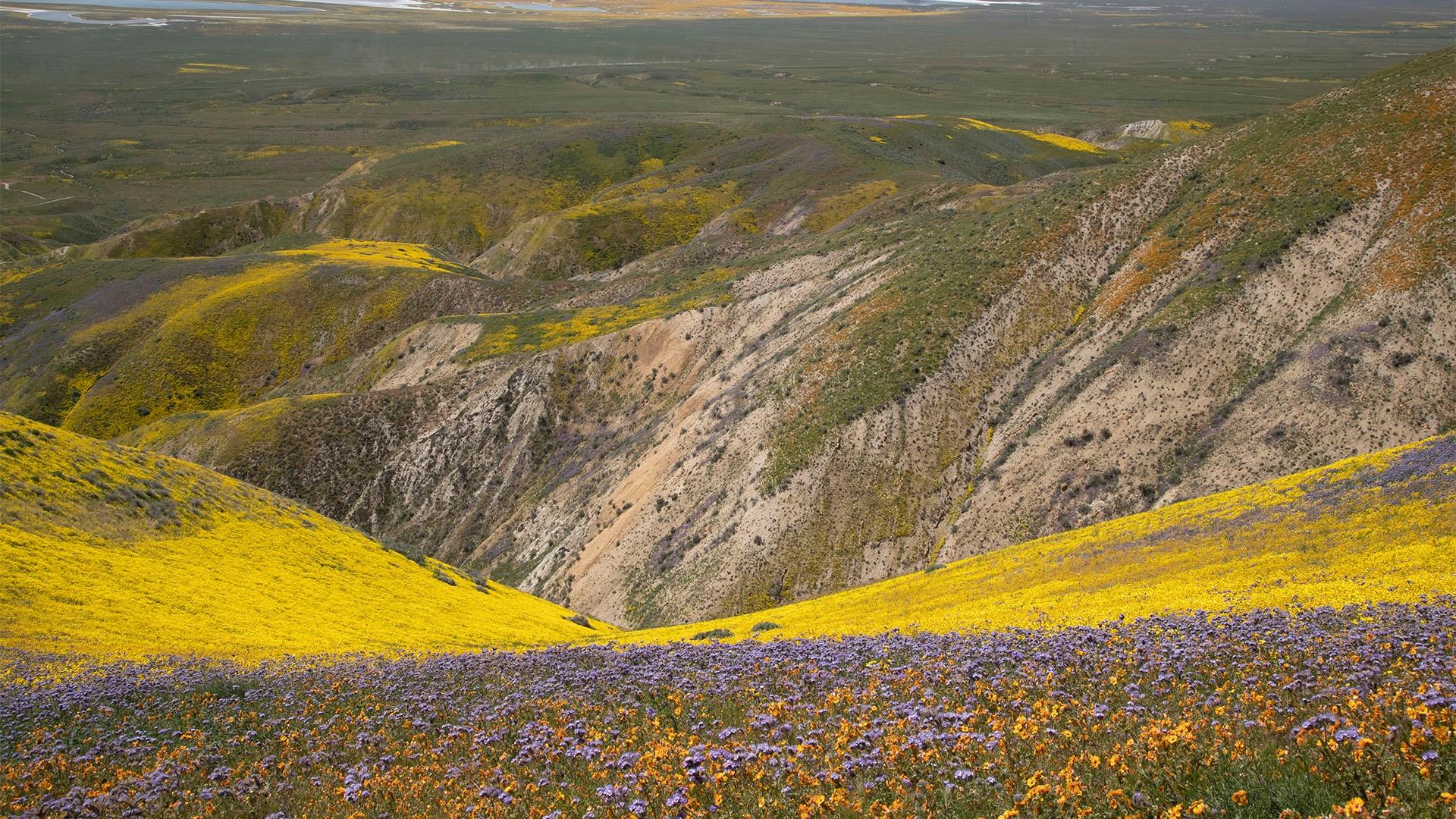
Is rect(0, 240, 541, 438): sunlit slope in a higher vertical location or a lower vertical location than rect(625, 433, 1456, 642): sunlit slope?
lower

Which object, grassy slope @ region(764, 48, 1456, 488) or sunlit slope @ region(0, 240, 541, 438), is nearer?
grassy slope @ region(764, 48, 1456, 488)

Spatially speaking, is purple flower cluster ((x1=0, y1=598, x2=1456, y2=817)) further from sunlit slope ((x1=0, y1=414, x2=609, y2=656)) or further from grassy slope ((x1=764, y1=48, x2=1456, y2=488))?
grassy slope ((x1=764, y1=48, x2=1456, y2=488))

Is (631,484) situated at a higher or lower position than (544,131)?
lower

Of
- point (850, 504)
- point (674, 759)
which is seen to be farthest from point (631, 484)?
point (674, 759)

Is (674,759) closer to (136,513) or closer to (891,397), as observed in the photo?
(136,513)

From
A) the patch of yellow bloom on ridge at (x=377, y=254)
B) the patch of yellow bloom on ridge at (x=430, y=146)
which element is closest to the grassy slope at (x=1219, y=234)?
the patch of yellow bloom on ridge at (x=377, y=254)

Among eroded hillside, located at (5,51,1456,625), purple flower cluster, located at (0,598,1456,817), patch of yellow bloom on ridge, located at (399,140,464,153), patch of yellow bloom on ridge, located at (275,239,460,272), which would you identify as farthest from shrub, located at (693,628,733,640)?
patch of yellow bloom on ridge, located at (399,140,464,153)
